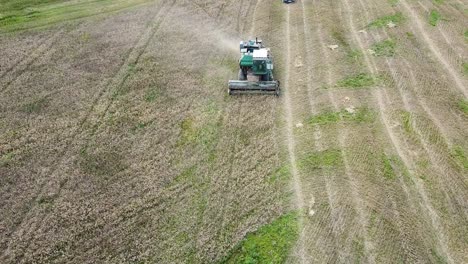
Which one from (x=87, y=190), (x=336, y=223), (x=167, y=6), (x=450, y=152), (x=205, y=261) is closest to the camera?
(x=205, y=261)

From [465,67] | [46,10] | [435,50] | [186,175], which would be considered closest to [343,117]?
[186,175]

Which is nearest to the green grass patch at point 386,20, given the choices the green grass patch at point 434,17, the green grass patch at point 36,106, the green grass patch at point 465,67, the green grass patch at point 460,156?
the green grass patch at point 434,17

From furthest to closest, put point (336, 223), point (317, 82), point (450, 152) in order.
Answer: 1. point (317, 82)
2. point (450, 152)
3. point (336, 223)

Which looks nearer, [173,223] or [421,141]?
[173,223]

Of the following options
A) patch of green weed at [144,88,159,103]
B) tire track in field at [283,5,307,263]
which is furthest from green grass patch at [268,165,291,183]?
patch of green weed at [144,88,159,103]

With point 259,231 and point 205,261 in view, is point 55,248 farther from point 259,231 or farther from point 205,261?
point 259,231

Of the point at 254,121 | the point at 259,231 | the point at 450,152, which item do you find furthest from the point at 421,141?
the point at 259,231

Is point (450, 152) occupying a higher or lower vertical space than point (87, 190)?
lower
